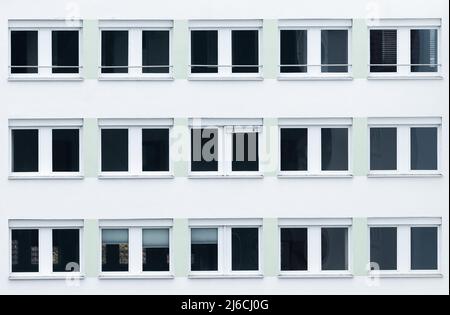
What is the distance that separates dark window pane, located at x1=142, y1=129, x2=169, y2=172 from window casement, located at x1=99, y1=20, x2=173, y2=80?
1.67 metres

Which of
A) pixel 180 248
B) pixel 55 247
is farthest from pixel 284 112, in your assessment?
pixel 55 247

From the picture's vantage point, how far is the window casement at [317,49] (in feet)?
140

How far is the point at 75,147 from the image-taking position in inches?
1684

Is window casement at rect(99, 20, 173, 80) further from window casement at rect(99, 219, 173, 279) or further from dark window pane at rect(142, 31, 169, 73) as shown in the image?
window casement at rect(99, 219, 173, 279)

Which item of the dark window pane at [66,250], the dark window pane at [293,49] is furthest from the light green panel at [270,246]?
the dark window pane at [66,250]

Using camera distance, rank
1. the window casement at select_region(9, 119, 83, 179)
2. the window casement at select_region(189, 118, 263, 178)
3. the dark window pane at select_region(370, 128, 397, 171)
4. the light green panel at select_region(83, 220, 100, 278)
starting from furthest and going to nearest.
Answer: the dark window pane at select_region(370, 128, 397, 171)
the window casement at select_region(9, 119, 83, 179)
the window casement at select_region(189, 118, 263, 178)
the light green panel at select_region(83, 220, 100, 278)

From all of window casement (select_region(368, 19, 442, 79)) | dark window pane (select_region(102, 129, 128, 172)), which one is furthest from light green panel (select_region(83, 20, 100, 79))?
window casement (select_region(368, 19, 442, 79))

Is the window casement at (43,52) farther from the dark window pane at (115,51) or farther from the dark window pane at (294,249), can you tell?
the dark window pane at (294,249)

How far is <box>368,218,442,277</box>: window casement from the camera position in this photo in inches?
1682

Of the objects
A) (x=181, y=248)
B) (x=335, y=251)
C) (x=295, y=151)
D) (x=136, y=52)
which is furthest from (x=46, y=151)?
(x=335, y=251)

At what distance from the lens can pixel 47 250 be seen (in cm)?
4272

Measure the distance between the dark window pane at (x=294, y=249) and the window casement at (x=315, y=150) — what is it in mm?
1642

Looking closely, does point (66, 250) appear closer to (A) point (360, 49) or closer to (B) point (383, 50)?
(A) point (360, 49)
